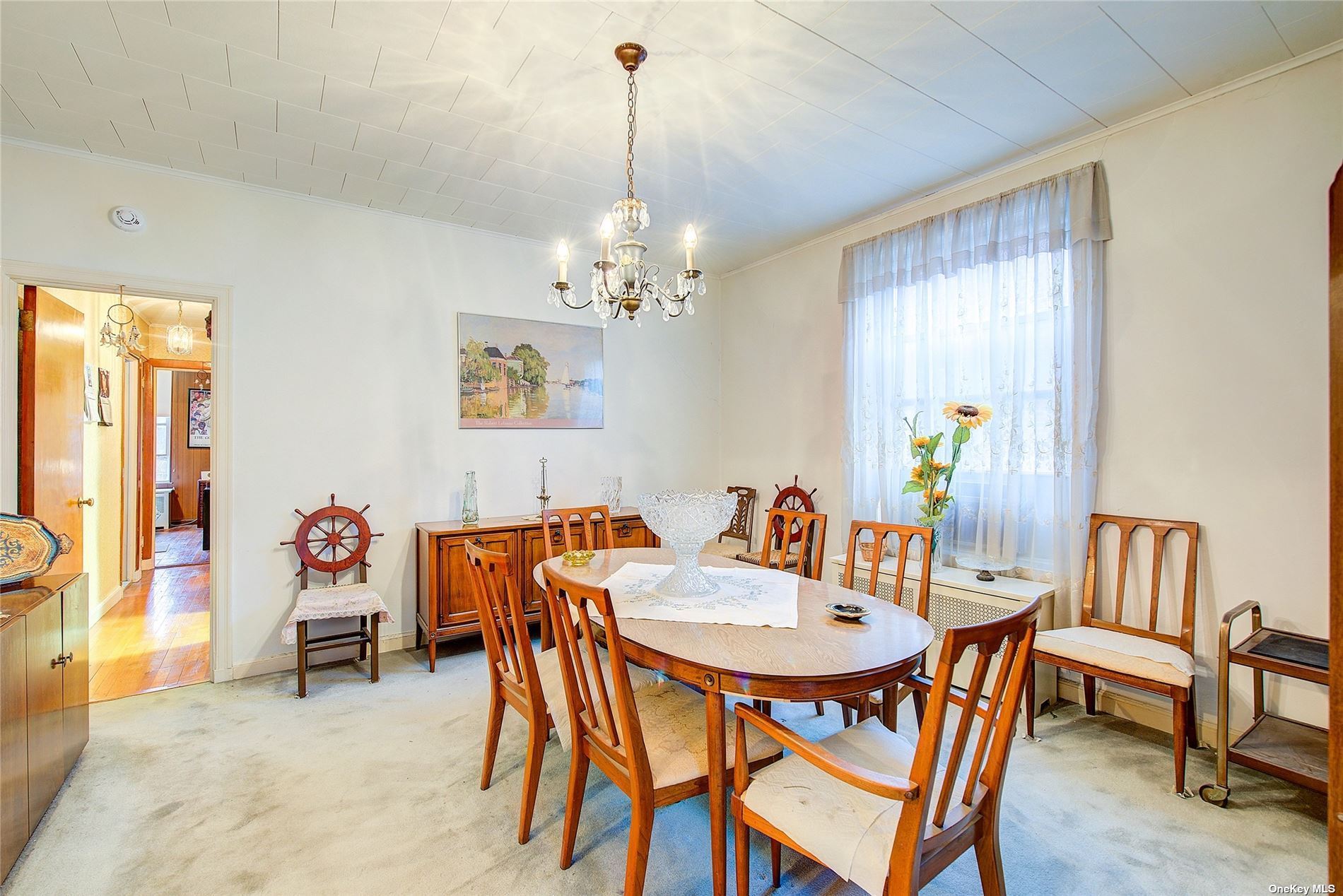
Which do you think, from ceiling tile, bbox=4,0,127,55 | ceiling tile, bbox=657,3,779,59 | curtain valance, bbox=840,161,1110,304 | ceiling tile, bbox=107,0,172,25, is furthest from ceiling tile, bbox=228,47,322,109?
curtain valance, bbox=840,161,1110,304

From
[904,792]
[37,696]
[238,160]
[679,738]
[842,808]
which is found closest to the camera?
[904,792]

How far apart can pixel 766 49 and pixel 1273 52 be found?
1.90 meters

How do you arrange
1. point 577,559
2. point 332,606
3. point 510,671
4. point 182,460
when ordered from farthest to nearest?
1. point 182,460
2. point 332,606
3. point 577,559
4. point 510,671

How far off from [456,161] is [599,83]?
1.06 meters

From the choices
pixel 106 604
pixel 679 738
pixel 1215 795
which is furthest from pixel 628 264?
pixel 106 604

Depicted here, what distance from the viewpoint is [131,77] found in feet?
7.78

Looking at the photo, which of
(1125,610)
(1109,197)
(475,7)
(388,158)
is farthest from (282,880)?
(1109,197)

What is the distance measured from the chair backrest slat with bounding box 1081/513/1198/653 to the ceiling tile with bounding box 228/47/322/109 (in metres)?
3.91

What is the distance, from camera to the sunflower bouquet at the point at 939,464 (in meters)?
3.14

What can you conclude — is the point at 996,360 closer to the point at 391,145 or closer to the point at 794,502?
the point at 794,502

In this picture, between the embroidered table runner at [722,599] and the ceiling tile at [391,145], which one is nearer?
the embroidered table runner at [722,599]

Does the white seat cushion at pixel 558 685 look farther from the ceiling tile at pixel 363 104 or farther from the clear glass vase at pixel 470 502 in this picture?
the ceiling tile at pixel 363 104

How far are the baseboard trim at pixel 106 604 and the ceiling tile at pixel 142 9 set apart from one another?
3.77 meters

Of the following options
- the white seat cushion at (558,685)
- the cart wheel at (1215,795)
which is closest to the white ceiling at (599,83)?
the white seat cushion at (558,685)
